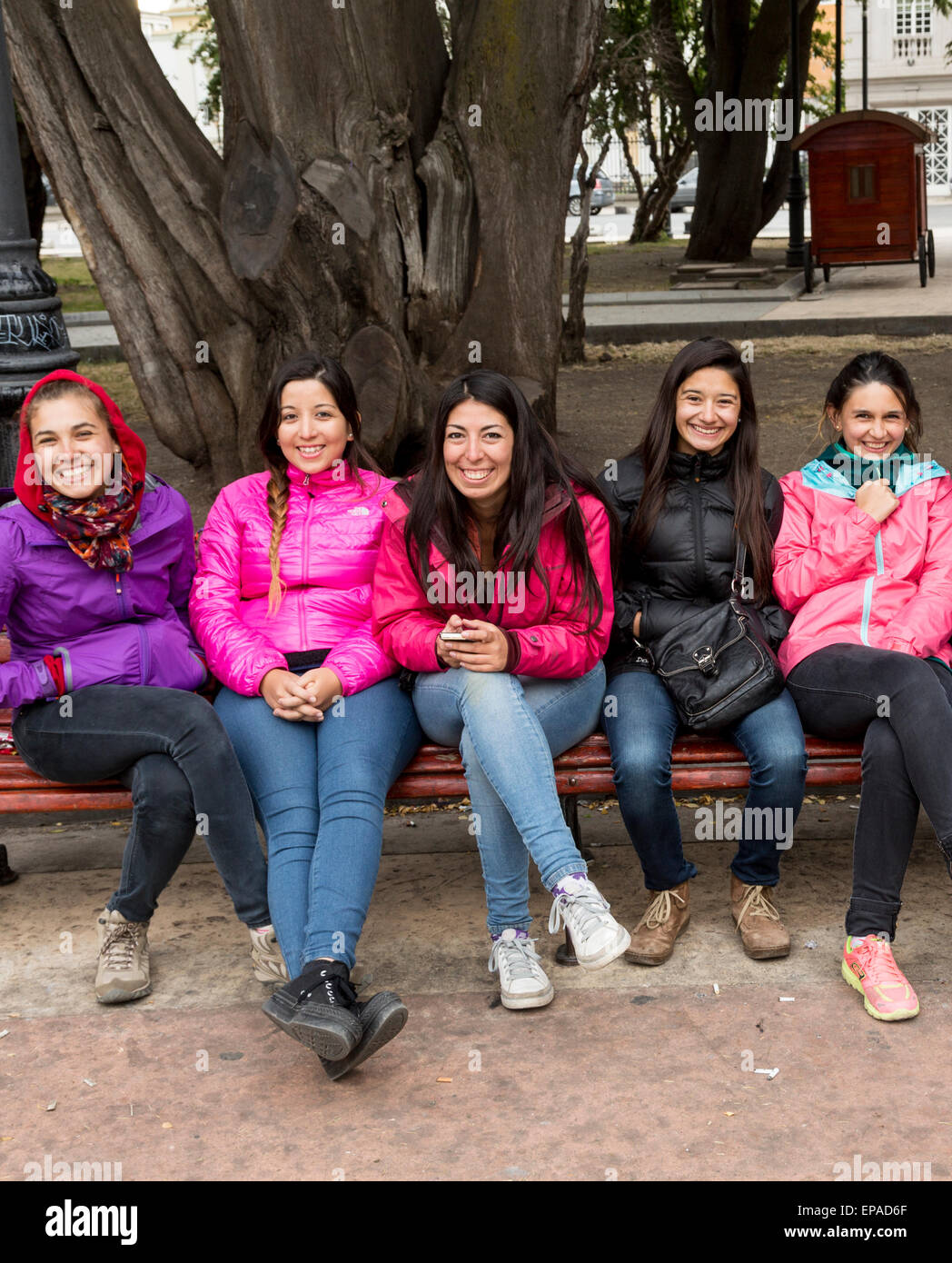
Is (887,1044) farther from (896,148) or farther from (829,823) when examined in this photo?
(896,148)

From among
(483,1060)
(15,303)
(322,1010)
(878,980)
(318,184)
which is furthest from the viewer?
(318,184)

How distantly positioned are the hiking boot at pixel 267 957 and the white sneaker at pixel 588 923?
0.72 m

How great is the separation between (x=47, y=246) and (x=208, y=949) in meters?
37.4

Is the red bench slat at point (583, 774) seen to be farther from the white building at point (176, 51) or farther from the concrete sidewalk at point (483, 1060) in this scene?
the white building at point (176, 51)

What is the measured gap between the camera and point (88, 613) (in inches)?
150

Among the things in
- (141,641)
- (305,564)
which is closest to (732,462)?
(305,564)

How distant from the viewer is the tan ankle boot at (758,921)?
3.69 m

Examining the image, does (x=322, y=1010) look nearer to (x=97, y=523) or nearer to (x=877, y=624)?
(x=97, y=523)

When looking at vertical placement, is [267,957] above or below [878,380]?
below

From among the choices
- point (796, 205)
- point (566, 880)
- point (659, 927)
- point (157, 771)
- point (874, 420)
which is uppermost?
point (796, 205)

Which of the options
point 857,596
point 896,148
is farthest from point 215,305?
point 896,148

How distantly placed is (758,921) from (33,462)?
2234mm

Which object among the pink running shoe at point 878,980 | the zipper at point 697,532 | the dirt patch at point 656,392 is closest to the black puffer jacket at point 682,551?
the zipper at point 697,532

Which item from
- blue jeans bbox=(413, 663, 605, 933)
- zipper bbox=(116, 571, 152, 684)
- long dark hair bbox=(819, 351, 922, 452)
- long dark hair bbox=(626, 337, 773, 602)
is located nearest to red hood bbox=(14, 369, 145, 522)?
zipper bbox=(116, 571, 152, 684)
